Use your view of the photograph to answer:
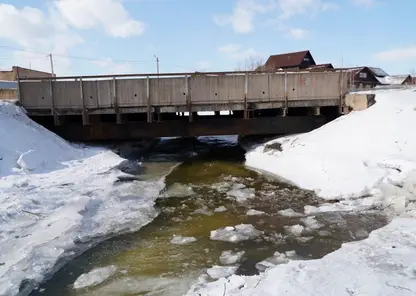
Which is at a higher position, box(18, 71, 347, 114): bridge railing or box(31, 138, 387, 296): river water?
box(18, 71, 347, 114): bridge railing

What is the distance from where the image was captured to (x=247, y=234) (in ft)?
26.9

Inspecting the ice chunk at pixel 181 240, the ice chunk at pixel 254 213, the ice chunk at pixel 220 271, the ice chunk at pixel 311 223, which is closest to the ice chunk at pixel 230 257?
the ice chunk at pixel 220 271

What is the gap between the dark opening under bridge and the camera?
55.5ft

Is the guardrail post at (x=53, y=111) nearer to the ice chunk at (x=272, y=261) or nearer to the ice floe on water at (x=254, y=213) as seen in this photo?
the ice floe on water at (x=254, y=213)

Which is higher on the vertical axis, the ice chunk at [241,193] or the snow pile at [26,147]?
the snow pile at [26,147]

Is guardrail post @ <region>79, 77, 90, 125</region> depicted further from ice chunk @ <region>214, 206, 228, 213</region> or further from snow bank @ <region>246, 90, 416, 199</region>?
ice chunk @ <region>214, 206, 228, 213</region>

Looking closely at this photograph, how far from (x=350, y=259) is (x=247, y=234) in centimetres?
257

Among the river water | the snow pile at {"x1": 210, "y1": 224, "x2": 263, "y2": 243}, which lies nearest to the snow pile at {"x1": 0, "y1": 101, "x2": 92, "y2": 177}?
the river water

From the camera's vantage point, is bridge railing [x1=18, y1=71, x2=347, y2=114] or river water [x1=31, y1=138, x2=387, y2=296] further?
bridge railing [x1=18, y1=71, x2=347, y2=114]

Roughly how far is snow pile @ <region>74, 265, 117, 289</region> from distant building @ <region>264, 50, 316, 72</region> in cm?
5390

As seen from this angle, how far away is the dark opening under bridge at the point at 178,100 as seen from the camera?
1692 centimetres

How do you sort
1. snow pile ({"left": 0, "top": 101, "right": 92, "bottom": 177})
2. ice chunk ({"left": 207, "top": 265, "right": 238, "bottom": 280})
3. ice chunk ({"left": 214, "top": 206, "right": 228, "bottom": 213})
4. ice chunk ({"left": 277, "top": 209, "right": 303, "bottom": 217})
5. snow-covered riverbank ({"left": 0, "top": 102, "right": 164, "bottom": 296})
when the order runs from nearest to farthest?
ice chunk ({"left": 207, "top": 265, "right": 238, "bottom": 280}), snow-covered riverbank ({"left": 0, "top": 102, "right": 164, "bottom": 296}), ice chunk ({"left": 277, "top": 209, "right": 303, "bottom": 217}), ice chunk ({"left": 214, "top": 206, "right": 228, "bottom": 213}), snow pile ({"left": 0, "top": 101, "right": 92, "bottom": 177})

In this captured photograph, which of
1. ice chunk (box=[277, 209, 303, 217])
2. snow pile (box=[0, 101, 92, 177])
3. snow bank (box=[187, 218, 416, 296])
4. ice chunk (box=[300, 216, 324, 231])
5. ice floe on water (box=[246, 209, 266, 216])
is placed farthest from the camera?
snow pile (box=[0, 101, 92, 177])

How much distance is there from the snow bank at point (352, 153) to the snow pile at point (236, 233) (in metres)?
3.61
